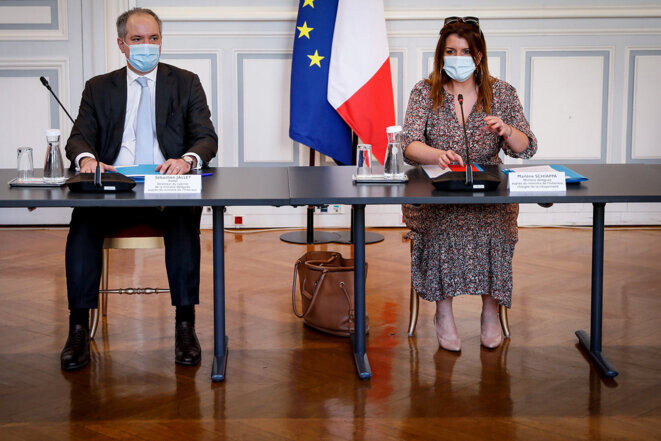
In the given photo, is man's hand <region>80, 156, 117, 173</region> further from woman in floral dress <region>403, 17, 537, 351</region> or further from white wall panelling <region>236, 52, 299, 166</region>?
white wall panelling <region>236, 52, 299, 166</region>

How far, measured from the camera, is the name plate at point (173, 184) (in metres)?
2.41

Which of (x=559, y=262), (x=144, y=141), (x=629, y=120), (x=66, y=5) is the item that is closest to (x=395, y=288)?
(x=559, y=262)

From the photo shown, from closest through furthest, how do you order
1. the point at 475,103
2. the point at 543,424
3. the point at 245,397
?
1. the point at 543,424
2. the point at 245,397
3. the point at 475,103

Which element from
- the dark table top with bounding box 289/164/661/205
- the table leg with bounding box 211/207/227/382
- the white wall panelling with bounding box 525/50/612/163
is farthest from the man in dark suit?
the white wall panelling with bounding box 525/50/612/163

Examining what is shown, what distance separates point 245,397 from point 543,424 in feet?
2.80

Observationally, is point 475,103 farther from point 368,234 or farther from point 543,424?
point 368,234

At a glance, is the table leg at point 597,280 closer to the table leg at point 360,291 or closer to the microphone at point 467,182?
the microphone at point 467,182

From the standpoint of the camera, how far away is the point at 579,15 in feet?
17.2

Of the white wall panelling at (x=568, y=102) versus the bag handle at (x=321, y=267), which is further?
the white wall panelling at (x=568, y=102)

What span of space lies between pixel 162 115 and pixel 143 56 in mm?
225

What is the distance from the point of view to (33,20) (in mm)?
5246

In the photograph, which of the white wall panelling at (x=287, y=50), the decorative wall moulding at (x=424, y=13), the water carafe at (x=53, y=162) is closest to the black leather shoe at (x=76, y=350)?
the water carafe at (x=53, y=162)

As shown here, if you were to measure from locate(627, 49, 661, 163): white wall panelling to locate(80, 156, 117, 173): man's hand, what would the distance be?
374cm

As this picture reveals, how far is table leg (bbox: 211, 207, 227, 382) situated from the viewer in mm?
2648
